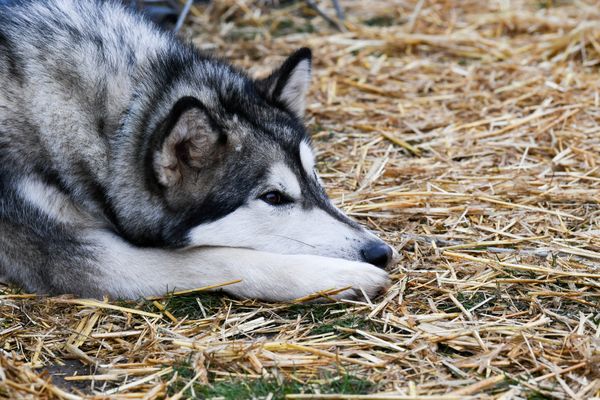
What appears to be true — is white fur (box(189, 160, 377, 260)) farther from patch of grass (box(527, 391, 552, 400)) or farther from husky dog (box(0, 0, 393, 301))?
patch of grass (box(527, 391, 552, 400))

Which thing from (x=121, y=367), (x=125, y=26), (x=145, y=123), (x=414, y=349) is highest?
(x=125, y=26)

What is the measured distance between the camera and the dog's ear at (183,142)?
4.80 meters

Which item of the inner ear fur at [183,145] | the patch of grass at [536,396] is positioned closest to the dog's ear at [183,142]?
the inner ear fur at [183,145]

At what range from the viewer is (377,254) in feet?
17.0

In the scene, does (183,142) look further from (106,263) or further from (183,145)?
(106,263)

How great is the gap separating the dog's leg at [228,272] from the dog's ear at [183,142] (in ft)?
1.67

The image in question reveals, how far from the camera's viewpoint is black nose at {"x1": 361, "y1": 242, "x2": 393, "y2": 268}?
5168 mm

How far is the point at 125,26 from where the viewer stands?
579 cm

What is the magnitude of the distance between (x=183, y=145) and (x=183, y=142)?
32 mm

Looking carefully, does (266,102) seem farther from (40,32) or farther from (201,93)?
(40,32)

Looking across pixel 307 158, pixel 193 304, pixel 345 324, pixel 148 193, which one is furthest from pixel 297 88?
pixel 345 324

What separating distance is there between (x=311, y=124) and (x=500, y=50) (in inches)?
118

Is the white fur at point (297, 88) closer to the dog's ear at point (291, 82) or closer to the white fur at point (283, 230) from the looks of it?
the dog's ear at point (291, 82)

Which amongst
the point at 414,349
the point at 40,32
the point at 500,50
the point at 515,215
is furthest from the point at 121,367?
the point at 500,50
